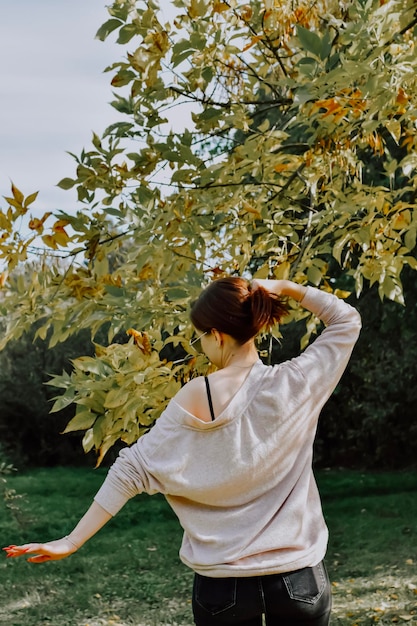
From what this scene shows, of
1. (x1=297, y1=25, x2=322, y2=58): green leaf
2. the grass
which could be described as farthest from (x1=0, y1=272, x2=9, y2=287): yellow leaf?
the grass

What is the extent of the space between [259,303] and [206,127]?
1694mm

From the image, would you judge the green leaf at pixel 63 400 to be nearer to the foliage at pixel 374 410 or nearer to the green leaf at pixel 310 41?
the green leaf at pixel 310 41

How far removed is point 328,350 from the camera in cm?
192

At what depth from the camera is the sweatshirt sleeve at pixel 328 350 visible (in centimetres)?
188

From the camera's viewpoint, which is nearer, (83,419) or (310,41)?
(310,41)

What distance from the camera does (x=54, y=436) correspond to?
13.3 meters

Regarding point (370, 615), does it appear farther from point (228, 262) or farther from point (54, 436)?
point (54, 436)

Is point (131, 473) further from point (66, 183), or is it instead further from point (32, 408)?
point (32, 408)

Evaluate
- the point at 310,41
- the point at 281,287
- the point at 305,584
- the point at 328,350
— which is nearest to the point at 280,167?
the point at 310,41

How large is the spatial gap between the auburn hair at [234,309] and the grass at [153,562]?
4.00 m

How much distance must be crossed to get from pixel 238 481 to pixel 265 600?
0.26 metres

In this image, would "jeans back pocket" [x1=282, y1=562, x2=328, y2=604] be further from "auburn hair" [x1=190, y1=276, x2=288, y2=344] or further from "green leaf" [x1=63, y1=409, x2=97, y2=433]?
"green leaf" [x1=63, y1=409, x2=97, y2=433]

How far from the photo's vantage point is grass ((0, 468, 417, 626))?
6145 mm

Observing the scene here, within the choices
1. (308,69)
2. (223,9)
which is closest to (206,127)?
(223,9)
